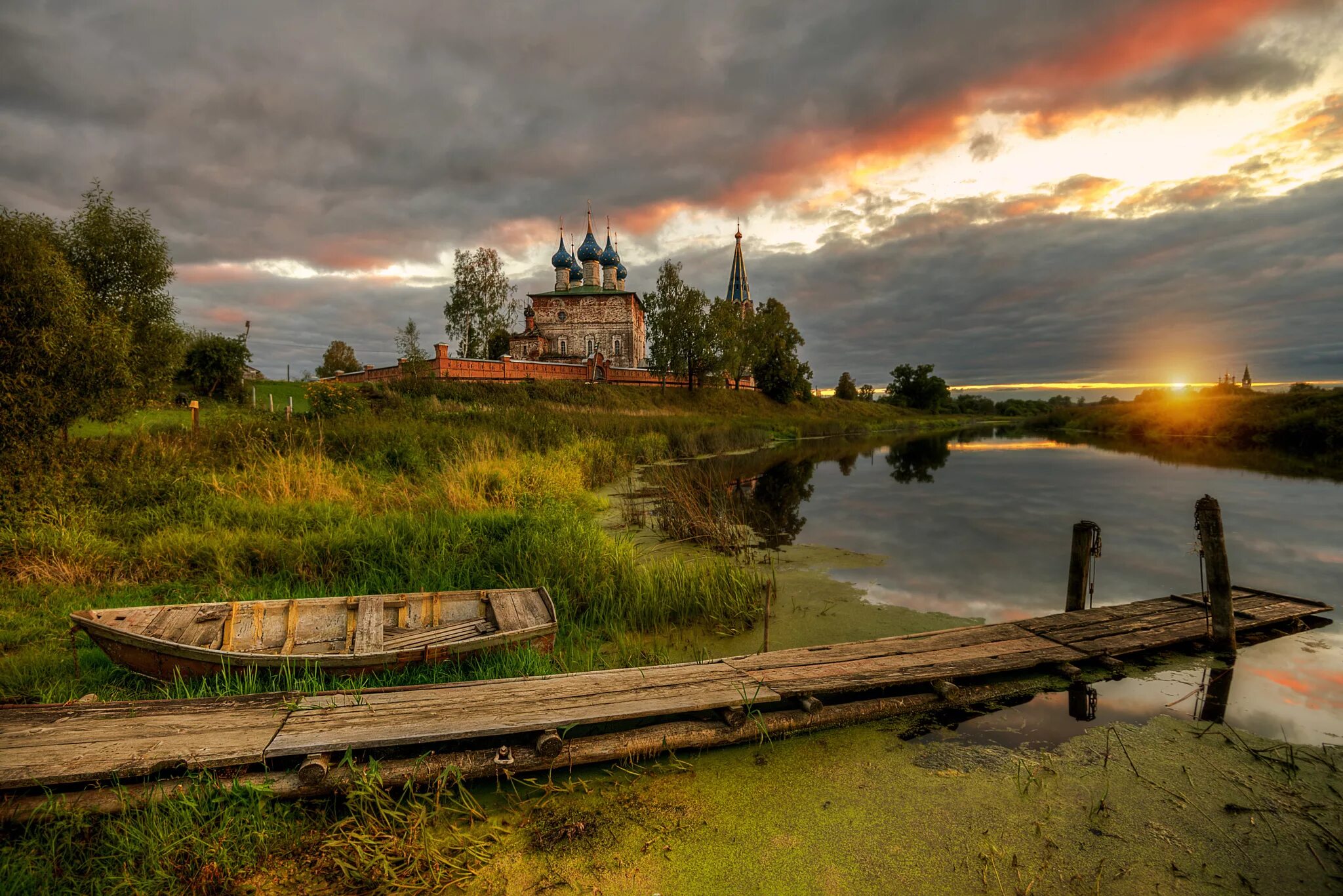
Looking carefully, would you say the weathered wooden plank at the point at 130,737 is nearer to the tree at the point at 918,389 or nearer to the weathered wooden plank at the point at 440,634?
the weathered wooden plank at the point at 440,634

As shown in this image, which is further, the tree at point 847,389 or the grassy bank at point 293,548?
the tree at point 847,389

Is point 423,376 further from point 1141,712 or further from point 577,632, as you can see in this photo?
point 1141,712

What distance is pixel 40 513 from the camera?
647 centimetres

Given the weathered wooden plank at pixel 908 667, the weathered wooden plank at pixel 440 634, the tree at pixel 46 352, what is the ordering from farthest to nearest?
the tree at pixel 46 352 < the weathered wooden plank at pixel 440 634 < the weathered wooden plank at pixel 908 667

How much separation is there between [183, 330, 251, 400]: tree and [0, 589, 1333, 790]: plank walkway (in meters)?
35.3

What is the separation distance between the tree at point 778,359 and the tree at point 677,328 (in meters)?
11.9

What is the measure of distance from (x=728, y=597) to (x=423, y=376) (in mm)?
27832

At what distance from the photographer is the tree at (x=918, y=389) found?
8119 cm

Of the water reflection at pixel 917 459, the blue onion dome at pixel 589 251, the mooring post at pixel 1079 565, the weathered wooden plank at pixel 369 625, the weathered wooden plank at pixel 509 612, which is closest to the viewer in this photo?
the weathered wooden plank at pixel 369 625

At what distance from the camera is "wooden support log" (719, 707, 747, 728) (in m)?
3.58

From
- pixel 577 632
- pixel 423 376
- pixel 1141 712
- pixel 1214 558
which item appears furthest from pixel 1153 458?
pixel 423 376

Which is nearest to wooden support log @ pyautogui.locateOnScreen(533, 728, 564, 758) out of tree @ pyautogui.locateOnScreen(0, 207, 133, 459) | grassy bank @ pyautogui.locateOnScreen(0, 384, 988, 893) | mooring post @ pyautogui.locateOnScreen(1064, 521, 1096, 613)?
grassy bank @ pyautogui.locateOnScreen(0, 384, 988, 893)

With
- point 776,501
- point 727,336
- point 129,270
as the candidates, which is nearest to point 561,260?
point 727,336

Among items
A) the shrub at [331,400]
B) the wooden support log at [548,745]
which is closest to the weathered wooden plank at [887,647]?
the wooden support log at [548,745]
